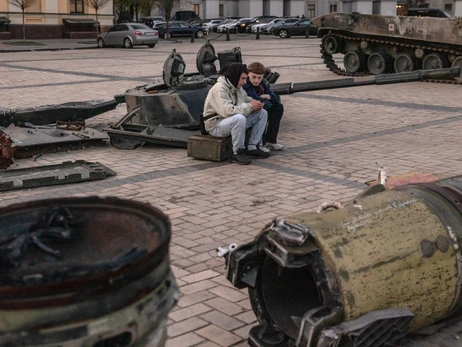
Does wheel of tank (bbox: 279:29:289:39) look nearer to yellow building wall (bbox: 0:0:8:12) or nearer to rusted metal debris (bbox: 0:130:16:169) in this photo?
yellow building wall (bbox: 0:0:8:12)

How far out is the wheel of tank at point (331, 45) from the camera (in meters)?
20.1

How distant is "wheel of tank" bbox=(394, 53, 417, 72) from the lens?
18.3 meters

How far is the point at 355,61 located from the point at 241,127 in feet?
39.7

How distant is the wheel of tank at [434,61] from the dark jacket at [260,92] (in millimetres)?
9711

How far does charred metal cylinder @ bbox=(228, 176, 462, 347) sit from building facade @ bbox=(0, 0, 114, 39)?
36.0 meters

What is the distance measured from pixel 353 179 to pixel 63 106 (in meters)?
4.65

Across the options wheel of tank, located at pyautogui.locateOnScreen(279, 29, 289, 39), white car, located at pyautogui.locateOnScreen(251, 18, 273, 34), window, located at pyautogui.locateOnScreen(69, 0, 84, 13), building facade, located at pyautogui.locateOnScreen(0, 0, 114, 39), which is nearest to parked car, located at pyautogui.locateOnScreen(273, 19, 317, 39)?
wheel of tank, located at pyautogui.locateOnScreen(279, 29, 289, 39)

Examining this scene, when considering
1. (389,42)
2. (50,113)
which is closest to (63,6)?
(389,42)

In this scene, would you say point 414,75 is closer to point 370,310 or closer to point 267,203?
point 267,203

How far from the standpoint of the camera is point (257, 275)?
12.7 feet

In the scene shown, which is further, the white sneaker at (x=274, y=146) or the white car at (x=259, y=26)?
the white car at (x=259, y=26)

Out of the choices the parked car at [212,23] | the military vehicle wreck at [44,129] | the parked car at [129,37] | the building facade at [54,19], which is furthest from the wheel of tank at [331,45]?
the parked car at [212,23]

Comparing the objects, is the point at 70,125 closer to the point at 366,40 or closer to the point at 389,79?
the point at 389,79

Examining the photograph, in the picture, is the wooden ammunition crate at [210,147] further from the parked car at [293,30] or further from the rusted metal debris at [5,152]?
the parked car at [293,30]
